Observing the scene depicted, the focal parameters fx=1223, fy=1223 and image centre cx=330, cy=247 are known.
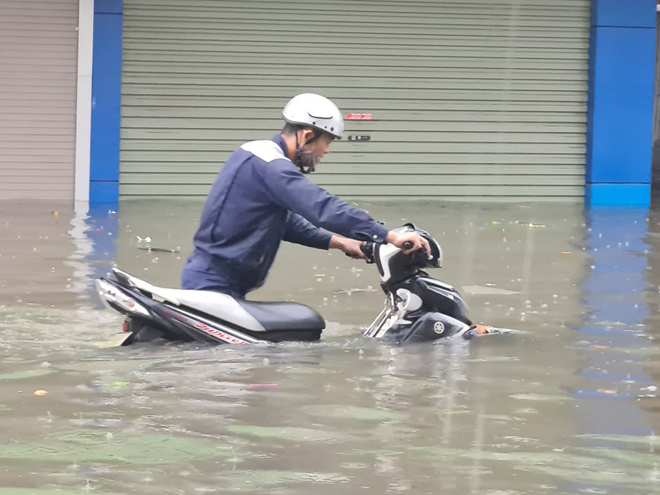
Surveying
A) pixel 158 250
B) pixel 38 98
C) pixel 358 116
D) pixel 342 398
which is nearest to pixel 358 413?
pixel 342 398

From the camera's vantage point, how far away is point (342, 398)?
559cm

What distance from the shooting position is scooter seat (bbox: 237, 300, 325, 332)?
21.5ft

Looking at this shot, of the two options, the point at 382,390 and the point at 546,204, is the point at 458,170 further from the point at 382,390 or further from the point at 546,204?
the point at 382,390

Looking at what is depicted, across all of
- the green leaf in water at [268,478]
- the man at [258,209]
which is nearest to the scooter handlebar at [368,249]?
the man at [258,209]

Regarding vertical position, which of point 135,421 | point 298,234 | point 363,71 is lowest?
point 135,421

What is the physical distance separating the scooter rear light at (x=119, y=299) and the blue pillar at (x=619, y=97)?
12902mm

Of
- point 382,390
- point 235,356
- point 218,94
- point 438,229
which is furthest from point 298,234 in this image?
point 218,94

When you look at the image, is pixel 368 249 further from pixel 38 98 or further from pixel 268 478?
pixel 38 98

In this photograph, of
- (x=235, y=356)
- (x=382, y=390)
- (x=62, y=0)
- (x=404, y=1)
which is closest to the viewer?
(x=382, y=390)

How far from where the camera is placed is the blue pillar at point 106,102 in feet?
54.9

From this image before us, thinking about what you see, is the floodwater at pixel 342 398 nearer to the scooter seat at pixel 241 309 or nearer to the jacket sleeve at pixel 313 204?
the scooter seat at pixel 241 309

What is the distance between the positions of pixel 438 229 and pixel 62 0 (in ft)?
21.2

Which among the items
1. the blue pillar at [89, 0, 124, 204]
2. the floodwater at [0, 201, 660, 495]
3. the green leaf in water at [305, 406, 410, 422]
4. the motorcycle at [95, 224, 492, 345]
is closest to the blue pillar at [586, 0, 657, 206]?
the blue pillar at [89, 0, 124, 204]

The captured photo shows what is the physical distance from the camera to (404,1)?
58.3 ft
